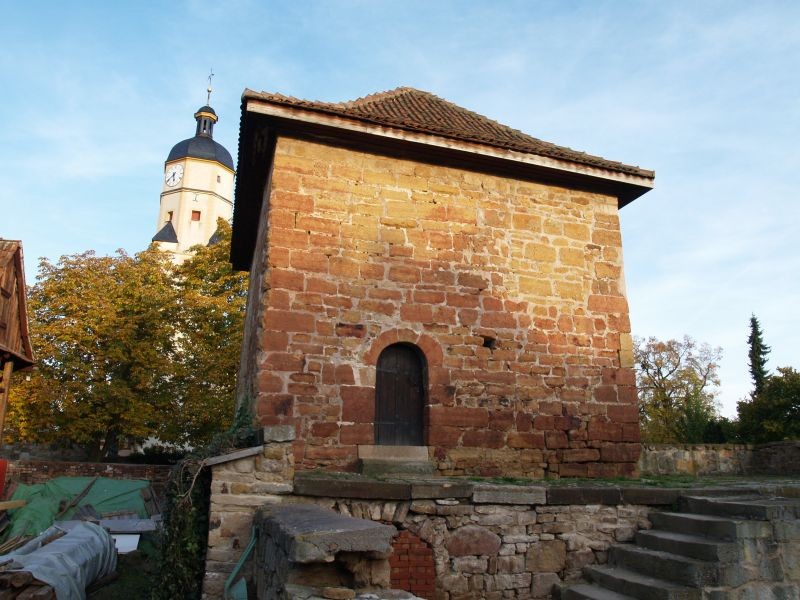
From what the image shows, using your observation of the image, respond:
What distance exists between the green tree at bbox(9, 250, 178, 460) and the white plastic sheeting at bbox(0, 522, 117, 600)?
994cm

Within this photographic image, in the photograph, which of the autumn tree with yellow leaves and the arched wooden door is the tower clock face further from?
the arched wooden door

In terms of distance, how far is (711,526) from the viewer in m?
5.26

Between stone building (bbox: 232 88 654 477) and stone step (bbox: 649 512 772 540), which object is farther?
stone building (bbox: 232 88 654 477)

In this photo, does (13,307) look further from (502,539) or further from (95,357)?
(502,539)

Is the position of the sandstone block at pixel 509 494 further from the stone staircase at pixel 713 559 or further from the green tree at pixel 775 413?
the green tree at pixel 775 413

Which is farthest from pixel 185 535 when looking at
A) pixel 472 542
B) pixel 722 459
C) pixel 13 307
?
pixel 13 307

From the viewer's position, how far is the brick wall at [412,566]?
17.3 feet

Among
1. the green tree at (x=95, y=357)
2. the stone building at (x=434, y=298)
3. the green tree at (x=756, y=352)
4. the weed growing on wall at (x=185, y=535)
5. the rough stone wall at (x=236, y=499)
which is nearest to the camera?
the rough stone wall at (x=236, y=499)

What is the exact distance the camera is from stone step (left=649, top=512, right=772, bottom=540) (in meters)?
5.04

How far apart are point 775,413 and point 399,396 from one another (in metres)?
12.1

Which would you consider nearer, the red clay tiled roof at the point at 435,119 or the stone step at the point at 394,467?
the stone step at the point at 394,467

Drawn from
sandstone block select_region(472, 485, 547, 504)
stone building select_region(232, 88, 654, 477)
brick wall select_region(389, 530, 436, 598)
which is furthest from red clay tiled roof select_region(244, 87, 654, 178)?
brick wall select_region(389, 530, 436, 598)

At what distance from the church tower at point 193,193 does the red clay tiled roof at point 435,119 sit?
35.4 meters

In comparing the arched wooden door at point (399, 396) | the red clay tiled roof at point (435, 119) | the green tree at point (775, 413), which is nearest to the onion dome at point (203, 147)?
the red clay tiled roof at point (435, 119)
